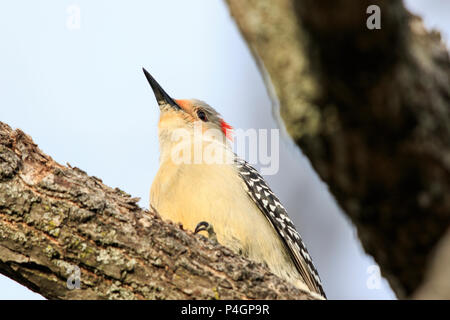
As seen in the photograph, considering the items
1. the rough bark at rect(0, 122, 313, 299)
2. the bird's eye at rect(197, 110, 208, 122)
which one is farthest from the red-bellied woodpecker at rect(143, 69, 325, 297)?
the rough bark at rect(0, 122, 313, 299)

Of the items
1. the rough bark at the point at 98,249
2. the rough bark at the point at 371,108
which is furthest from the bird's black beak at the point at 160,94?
the rough bark at the point at 371,108

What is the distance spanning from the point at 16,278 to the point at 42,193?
685 mm

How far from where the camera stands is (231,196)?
268 inches

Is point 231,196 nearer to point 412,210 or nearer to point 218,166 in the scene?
point 218,166

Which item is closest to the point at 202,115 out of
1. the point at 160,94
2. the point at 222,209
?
the point at 160,94

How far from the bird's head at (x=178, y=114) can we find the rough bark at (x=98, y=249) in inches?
157

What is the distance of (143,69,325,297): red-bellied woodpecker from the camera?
6.41m

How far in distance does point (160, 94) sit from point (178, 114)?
1.56 feet

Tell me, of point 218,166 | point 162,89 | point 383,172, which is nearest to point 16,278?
point 383,172

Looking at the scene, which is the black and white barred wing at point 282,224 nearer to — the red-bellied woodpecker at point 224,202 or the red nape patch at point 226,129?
the red-bellied woodpecker at point 224,202

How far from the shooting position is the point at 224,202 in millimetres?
6609

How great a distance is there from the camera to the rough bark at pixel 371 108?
6.94ft

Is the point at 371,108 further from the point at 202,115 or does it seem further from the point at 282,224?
the point at 202,115

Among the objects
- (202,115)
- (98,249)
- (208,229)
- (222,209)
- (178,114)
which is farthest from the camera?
(202,115)
